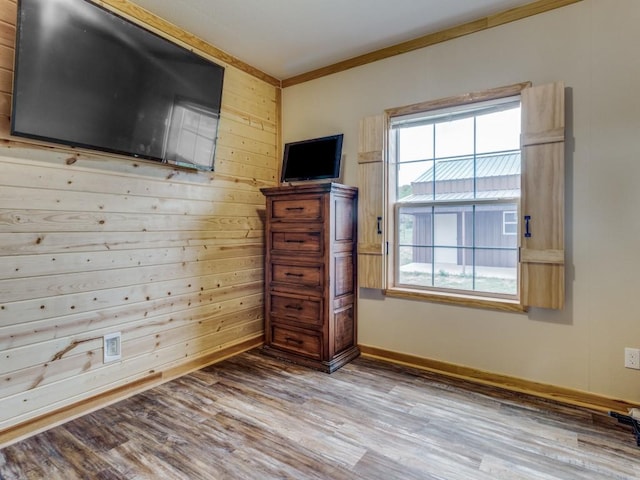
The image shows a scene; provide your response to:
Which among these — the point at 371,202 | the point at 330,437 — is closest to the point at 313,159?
the point at 371,202

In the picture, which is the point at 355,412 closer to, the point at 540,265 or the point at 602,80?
the point at 540,265

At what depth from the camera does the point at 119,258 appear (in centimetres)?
217

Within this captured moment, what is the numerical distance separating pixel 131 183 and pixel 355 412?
6.48 ft

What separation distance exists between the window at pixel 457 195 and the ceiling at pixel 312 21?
23.2 inches

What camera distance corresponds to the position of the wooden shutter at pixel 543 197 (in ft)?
6.89

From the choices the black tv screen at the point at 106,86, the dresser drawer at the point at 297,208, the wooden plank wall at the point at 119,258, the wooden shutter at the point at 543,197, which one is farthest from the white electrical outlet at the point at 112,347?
the wooden shutter at the point at 543,197

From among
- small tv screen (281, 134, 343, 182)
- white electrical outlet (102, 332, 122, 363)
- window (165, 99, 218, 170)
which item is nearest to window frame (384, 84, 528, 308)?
small tv screen (281, 134, 343, 182)

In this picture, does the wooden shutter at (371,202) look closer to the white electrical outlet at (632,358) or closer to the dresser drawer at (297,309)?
the dresser drawer at (297,309)

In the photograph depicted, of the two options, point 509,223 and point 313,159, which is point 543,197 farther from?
point 313,159

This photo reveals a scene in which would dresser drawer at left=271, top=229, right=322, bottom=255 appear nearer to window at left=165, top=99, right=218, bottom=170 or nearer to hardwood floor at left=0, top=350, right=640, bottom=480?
window at left=165, top=99, right=218, bottom=170

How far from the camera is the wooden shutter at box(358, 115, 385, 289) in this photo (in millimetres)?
2771

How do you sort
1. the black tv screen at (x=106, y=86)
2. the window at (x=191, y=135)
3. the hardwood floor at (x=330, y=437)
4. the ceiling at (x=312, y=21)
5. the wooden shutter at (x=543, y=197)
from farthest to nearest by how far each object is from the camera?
the window at (x=191, y=135) < the ceiling at (x=312, y=21) < the wooden shutter at (x=543, y=197) < the black tv screen at (x=106, y=86) < the hardwood floor at (x=330, y=437)

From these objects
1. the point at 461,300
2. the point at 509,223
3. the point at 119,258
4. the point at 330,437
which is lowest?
the point at 330,437

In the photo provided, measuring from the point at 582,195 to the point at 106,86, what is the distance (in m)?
2.83
